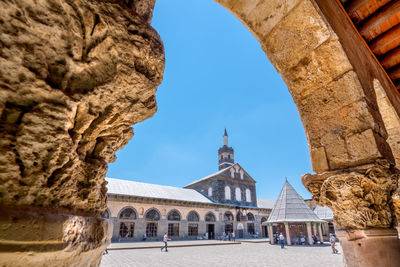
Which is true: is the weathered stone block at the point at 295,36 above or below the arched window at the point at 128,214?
above

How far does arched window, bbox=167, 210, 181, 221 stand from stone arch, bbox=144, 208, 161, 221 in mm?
1100

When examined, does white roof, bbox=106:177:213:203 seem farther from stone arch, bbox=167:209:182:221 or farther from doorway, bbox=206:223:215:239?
doorway, bbox=206:223:215:239

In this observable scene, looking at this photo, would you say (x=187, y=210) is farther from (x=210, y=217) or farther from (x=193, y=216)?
(x=210, y=217)

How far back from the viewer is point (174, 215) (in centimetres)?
1897

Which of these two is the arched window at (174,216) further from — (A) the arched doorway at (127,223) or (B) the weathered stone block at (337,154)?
(B) the weathered stone block at (337,154)

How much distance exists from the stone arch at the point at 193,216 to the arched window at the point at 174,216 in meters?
0.99

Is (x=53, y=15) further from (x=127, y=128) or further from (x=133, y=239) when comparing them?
(x=133, y=239)

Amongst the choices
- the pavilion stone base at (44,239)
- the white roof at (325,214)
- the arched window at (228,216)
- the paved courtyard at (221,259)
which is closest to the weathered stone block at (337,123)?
the pavilion stone base at (44,239)

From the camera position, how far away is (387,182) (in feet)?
6.12

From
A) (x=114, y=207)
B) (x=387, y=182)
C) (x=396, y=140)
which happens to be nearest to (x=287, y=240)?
(x=114, y=207)

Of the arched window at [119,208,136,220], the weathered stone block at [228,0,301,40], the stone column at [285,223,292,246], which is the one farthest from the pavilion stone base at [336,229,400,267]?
the arched window at [119,208,136,220]

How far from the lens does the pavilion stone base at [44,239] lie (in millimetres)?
520

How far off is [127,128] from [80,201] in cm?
39

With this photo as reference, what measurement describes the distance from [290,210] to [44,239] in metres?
17.6
